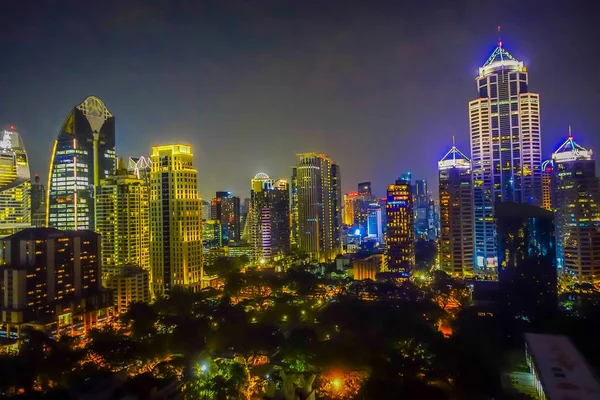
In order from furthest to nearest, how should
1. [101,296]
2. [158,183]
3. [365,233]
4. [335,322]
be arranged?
[365,233], [158,183], [101,296], [335,322]

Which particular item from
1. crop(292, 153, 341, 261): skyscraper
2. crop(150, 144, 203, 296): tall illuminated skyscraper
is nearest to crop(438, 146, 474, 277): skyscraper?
crop(292, 153, 341, 261): skyscraper

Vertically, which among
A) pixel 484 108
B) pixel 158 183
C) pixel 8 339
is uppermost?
pixel 484 108

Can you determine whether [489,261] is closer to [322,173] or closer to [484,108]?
[484,108]

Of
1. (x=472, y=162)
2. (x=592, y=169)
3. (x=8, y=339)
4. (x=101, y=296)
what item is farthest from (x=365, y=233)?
(x=8, y=339)

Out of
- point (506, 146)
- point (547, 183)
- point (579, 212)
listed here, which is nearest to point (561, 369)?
point (579, 212)

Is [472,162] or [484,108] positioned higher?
[484,108]

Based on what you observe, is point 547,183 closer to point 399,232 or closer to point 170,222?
point 399,232
